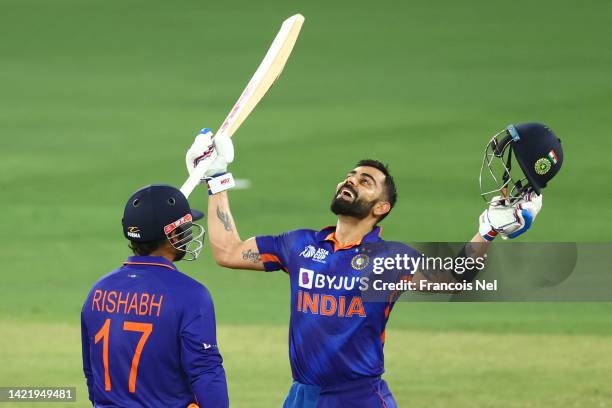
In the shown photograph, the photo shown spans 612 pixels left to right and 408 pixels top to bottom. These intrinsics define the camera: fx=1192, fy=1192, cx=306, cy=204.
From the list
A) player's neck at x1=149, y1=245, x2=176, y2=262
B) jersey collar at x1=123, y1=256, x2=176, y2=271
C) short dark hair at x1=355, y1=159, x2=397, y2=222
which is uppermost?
short dark hair at x1=355, y1=159, x2=397, y2=222

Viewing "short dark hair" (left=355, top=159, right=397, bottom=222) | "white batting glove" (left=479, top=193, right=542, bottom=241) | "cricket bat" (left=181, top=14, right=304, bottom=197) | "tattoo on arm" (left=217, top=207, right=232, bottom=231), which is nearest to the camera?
"white batting glove" (left=479, top=193, right=542, bottom=241)

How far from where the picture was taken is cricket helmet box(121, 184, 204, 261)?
441 centimetres

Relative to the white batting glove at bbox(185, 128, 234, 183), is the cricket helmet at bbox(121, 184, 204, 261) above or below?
below

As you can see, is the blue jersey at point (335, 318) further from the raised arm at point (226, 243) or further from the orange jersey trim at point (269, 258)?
the raised arm at point (226, 243)

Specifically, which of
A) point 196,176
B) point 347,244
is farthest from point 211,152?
point 347,244

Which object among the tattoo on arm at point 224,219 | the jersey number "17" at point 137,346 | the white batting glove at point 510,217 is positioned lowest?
the jersey number "17" at point 137,346

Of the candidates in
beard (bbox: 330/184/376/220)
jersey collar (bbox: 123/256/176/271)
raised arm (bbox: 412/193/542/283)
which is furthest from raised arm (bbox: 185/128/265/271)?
jersey collar (bbox: 123/256/176/271)

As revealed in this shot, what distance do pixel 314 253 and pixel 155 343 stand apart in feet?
3.76

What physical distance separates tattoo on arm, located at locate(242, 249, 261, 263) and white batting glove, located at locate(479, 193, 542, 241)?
1020 mm

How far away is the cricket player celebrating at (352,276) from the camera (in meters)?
5.03

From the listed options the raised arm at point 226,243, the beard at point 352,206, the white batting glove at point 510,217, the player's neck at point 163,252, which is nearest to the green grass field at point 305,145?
the raised arm at point 226,243

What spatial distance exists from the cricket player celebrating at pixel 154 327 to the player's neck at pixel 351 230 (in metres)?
0.99

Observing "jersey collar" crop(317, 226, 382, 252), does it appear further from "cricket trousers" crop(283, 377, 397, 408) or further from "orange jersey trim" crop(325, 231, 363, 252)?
"cricket trousers" crop(283, 377, 397, 408)

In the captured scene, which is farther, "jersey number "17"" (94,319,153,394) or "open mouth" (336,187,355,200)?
"open mouth" (336,187,355,200)
